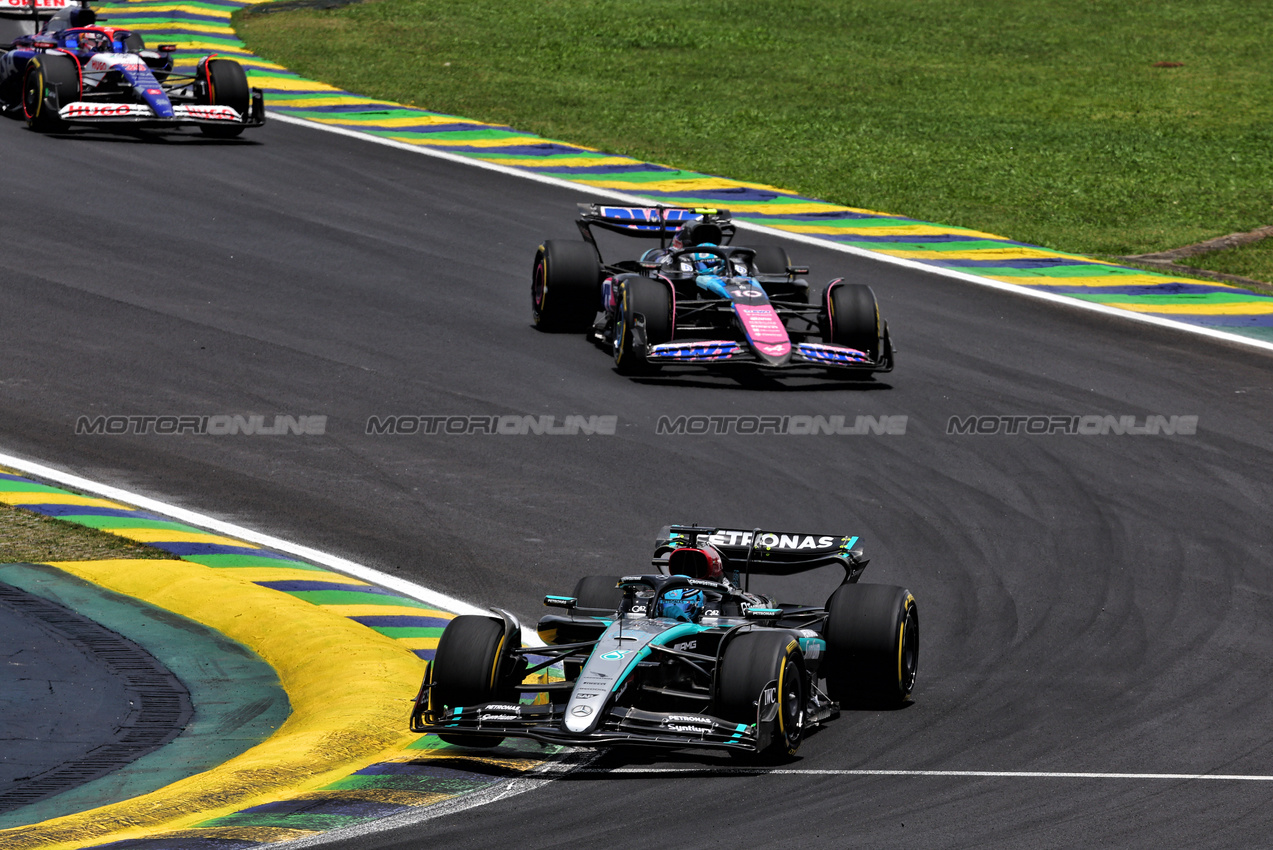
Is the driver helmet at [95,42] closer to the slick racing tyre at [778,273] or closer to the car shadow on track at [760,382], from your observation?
the slick racing tyre at [778,273]

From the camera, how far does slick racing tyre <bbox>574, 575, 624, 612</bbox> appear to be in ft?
35.2

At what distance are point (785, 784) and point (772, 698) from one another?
462 millimetres

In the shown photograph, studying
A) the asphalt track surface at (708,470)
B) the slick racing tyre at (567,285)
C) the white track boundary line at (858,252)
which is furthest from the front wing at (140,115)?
the slick racing tyre at (567,285)

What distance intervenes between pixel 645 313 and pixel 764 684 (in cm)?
850

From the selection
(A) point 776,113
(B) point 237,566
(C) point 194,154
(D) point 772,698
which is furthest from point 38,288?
(A) point 776,113

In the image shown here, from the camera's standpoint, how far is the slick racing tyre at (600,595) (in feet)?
35.2

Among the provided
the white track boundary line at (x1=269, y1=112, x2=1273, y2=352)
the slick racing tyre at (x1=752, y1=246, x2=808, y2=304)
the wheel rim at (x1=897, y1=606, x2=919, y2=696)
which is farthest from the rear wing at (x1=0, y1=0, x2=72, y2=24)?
the wheel rim at (x1=897, y1=606, x2=919, y2=696)

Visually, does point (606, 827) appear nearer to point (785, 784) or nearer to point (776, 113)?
point (785, 784)

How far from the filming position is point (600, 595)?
35.3 feet

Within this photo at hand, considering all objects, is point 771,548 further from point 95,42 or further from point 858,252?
point 95,42

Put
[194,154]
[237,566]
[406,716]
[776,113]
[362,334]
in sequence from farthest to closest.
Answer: [776,113]
[194,154]
[362,334]
[237,566]
[406,716]

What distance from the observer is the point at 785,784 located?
346 inches

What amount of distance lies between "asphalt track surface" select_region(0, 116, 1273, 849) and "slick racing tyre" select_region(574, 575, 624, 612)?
1.59 metres

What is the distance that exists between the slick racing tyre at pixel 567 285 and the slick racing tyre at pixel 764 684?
973 centimetres
